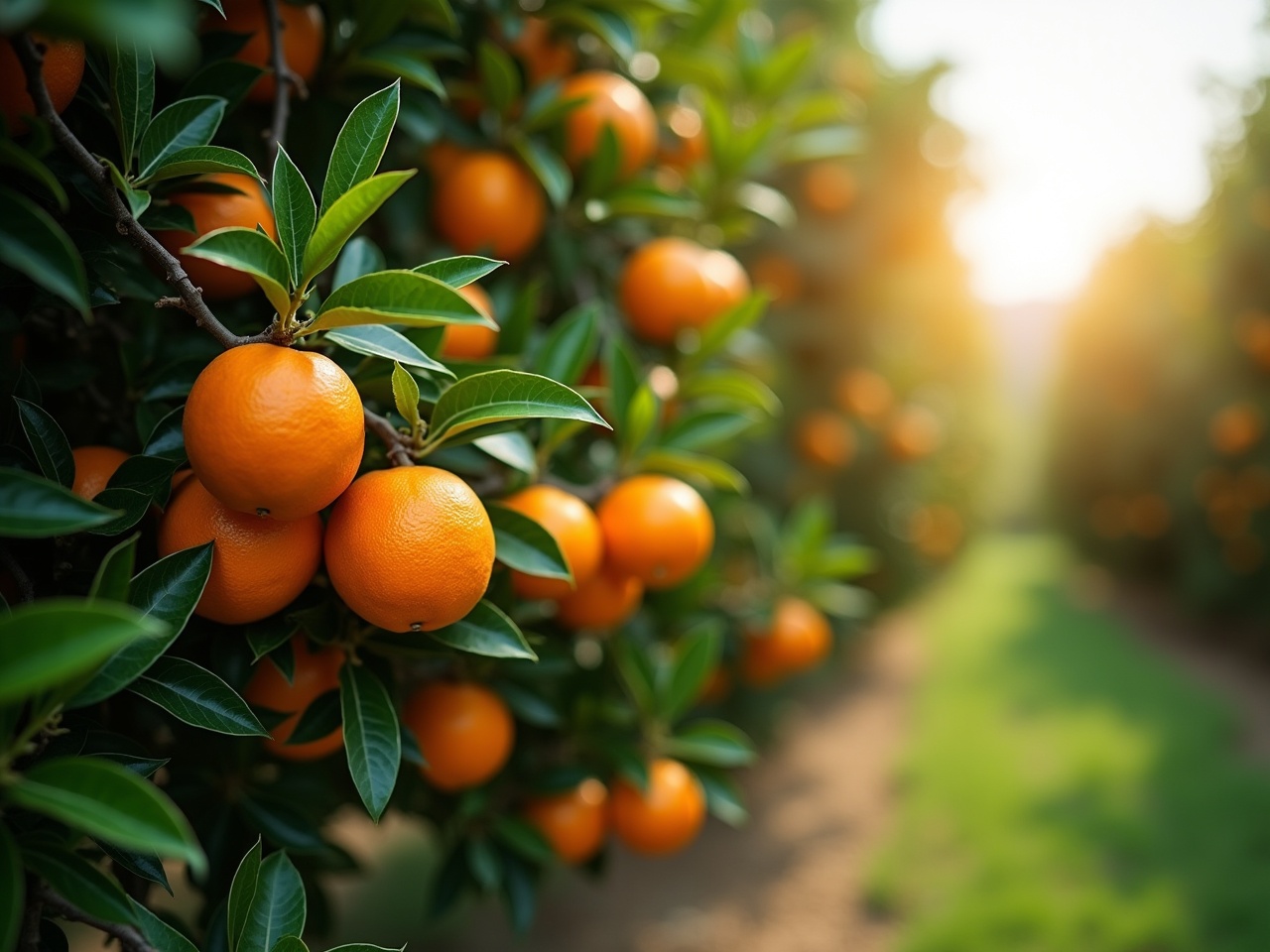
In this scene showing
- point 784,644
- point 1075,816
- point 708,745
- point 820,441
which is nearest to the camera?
point 708,745

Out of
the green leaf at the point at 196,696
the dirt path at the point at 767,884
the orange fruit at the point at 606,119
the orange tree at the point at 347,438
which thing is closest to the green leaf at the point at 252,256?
the orange tree at the point at 347,438

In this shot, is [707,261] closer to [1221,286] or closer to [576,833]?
[576,833]

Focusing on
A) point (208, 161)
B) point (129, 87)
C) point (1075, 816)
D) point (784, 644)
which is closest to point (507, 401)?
point (208, 161)

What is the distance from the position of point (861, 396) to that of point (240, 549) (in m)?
3.66

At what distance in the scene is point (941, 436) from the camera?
6480 mm

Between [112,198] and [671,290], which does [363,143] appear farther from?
[671,290]

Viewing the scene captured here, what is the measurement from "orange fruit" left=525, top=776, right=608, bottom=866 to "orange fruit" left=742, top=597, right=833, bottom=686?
0.61 metres

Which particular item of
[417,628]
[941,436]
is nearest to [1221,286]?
[941,436]

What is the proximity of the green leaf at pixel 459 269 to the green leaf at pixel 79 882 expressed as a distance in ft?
1.88

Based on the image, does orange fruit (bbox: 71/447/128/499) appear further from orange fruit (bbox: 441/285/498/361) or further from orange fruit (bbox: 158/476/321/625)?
orange fruit (bbox: 441/285/498/361)

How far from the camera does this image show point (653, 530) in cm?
113

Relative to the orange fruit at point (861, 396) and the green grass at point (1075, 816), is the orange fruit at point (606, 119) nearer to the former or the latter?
the green grass at point (1075, 816)

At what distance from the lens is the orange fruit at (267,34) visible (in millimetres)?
1051

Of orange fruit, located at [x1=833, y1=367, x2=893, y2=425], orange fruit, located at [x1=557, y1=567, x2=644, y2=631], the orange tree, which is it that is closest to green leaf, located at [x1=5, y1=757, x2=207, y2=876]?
the orange tree
